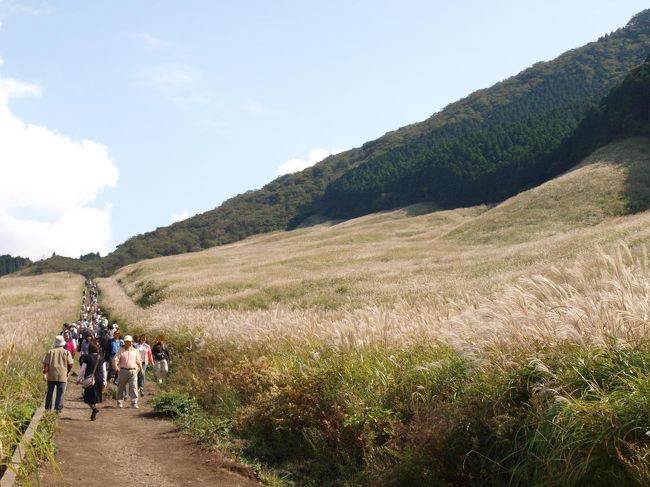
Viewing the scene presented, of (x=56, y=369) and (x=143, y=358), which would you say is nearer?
(x=56, y=369)

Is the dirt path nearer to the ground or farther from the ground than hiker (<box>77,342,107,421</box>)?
nearer to the ground

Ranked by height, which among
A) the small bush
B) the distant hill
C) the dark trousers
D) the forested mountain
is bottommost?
the small bush

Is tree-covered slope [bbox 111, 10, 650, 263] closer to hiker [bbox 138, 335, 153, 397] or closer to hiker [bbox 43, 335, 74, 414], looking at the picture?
hiker [bbox 138, 335, 153, 397]

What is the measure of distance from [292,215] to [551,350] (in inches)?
6879

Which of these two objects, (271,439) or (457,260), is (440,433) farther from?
(457,260)

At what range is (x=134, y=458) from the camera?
10.1 meters

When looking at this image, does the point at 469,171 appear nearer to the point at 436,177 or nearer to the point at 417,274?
the point at 436,177

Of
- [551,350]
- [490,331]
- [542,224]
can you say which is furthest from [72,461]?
[542,224]

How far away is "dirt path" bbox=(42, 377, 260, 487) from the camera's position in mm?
8609

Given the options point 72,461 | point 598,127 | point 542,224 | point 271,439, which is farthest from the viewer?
point 598,127

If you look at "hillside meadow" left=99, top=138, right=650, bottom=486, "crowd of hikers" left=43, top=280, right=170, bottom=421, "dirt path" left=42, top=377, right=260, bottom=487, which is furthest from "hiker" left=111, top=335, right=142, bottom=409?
"dirt path" left=42, top=377, right=260, bottom=487

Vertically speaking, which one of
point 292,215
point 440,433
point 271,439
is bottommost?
point 271,439

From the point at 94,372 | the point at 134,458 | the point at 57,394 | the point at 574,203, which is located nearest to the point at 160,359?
the point at 94,372

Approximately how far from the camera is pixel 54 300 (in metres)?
61.1
